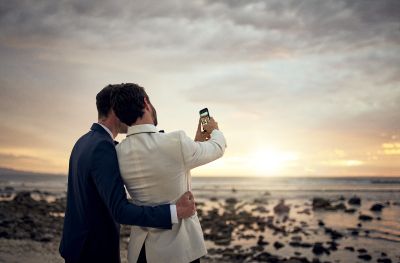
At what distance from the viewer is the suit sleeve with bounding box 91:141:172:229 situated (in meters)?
2.83

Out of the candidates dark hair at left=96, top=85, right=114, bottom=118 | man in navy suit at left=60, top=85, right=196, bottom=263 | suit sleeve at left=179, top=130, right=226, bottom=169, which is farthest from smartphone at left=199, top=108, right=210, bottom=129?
dark hair at left=96, top=85, right=114, bottom=118

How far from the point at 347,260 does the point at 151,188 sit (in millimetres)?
9759

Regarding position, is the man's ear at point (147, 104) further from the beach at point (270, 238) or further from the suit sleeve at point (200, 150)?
the beach at point (270, 238)

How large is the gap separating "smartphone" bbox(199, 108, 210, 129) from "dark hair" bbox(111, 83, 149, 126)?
0.58 meters

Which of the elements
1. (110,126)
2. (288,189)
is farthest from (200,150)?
(288,189)

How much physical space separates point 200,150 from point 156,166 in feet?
1.14

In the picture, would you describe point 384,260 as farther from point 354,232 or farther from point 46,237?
point 46,237

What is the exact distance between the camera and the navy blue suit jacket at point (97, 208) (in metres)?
2.86

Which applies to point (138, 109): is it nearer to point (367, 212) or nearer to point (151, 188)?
point (151, 188)

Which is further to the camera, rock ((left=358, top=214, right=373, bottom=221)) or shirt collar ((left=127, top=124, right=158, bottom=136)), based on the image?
rock ((left=358, top=214, right=373, bottom=221))

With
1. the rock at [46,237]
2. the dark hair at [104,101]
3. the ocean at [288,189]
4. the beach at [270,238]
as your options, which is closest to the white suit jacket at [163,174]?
the dark hair at [104,101]

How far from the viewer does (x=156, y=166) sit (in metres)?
2.91

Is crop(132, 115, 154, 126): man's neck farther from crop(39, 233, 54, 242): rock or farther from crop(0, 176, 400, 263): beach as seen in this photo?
crop(39, 233, 54, 242): rock

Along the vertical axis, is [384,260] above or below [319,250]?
below
